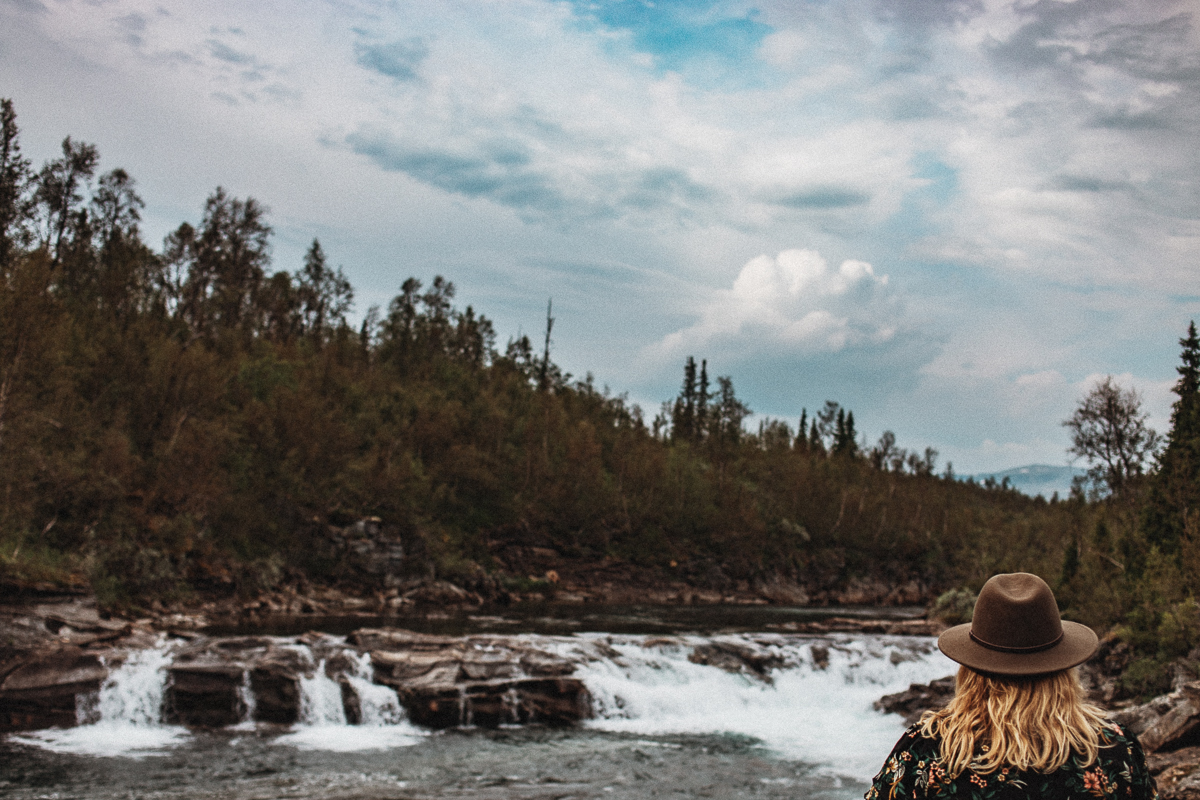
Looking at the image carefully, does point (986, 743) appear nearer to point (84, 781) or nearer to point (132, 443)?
point (84, 781)

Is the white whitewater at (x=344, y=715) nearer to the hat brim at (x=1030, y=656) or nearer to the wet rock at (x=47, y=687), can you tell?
the wet rock at (x=47, y=687)

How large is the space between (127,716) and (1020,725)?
19.4 meters

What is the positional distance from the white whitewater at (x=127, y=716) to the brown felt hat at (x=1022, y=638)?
1676cm

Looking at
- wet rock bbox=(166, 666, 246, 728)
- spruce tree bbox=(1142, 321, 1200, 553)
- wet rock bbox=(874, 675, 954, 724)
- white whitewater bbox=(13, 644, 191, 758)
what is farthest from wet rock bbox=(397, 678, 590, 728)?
spruce tree bbox=(1142, 321, 1200, 553)

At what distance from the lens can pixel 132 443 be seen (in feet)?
130

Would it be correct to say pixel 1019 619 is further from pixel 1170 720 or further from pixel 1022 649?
pixel 1170 720

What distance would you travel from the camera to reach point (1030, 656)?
294 centimetres

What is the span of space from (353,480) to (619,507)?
71.7ft

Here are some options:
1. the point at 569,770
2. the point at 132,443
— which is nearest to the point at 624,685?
the point at 569,770

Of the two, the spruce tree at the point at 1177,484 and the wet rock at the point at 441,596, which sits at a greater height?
the spruce tree at the point at 1177,484

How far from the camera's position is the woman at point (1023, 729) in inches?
113

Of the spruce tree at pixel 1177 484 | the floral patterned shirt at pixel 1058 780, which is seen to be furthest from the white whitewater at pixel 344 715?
the spruce tree at pixel 1177 484

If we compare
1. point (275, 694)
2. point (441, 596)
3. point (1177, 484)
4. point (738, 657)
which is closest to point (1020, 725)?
point (275, 694)

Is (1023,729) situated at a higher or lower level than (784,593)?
higher
